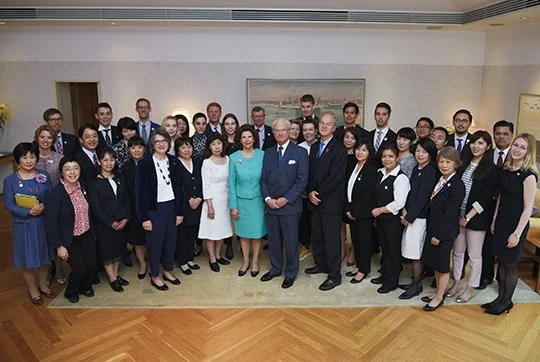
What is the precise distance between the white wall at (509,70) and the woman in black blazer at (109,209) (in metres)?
6.05

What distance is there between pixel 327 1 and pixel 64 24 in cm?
448

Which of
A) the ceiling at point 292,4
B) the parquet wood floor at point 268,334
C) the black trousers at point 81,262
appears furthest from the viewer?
the ceiling at point 292,4

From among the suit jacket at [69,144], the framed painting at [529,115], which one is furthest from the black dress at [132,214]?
the framed painting at [529,115]

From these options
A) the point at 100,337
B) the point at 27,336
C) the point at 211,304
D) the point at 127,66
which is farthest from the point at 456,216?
the point at 127,66

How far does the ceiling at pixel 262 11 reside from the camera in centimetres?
698

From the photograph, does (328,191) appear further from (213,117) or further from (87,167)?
(87,167)

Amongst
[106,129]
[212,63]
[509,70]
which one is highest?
[212,63]

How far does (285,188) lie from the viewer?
4.48 meters

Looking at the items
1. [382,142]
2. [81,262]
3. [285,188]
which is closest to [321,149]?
[285,188]

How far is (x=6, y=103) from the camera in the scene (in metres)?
8.05

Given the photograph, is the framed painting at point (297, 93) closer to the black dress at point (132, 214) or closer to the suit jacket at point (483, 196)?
the black dress at point (132, 214)

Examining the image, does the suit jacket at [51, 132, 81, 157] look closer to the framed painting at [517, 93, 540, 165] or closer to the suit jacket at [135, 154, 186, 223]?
the suit jacket at [135, 154, 186, 223]

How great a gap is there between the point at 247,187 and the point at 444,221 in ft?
6.50

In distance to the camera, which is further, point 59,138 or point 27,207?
point 59,138
